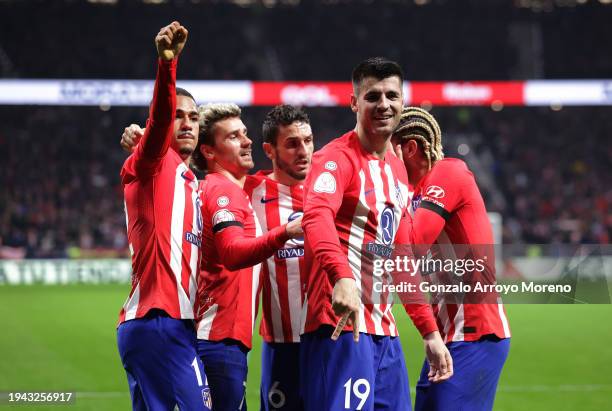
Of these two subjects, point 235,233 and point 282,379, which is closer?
point 235,233

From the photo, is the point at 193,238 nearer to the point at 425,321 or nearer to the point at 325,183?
the point at 325,183

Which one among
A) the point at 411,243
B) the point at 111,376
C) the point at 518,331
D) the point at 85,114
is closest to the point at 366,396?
the point at 411,243

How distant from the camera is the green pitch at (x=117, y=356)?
869 cm

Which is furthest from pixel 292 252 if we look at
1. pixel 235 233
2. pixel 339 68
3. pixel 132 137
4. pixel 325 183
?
pixel 339 68

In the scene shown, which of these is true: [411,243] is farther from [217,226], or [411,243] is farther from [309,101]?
[309,101]

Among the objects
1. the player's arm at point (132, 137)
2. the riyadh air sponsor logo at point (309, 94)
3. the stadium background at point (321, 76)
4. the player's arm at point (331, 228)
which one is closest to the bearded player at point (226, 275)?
the player's arm at point (132, 137)

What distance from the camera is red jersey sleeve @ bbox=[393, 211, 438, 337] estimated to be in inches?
152

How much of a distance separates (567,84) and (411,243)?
84.2ft

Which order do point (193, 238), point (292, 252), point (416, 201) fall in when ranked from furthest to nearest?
point (292, 252) → point (416, 201) → point (193, 238)

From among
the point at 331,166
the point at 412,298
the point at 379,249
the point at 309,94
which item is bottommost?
the point at 412,298

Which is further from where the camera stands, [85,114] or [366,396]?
[85,114]

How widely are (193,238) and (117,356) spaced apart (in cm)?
766

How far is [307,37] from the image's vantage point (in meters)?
35.7

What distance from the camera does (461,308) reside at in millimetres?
4270
